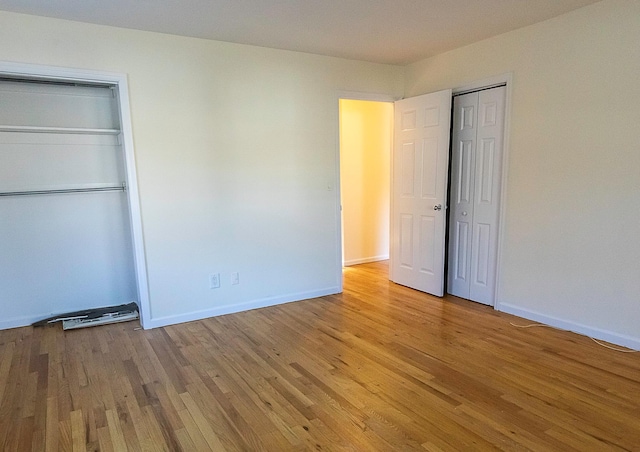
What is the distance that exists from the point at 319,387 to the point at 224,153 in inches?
89.2

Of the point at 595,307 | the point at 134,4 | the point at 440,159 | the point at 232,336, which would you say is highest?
the point at 134,4

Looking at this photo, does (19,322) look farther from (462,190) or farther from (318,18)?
(462,190)

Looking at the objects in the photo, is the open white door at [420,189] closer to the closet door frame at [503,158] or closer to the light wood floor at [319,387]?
the closet door frame at [503,158]

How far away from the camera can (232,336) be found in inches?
130

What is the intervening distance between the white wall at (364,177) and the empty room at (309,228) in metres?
1.17

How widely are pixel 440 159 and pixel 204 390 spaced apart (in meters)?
3.06

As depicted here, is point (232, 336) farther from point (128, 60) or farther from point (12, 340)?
point (128, 60)

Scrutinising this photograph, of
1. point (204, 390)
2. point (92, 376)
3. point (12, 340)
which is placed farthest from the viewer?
point (12, 340)

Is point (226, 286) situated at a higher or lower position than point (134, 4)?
lower

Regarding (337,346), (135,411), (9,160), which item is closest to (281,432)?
(135,411)

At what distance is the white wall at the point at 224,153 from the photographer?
10.6 feet

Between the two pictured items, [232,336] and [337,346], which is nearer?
[337,346]

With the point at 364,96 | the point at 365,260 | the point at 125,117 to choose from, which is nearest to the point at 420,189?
the point at 364,96

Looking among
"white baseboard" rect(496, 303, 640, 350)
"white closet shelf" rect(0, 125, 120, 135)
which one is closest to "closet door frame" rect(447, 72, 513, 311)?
"white baseboard" rect(496, 303, 640, 350)
